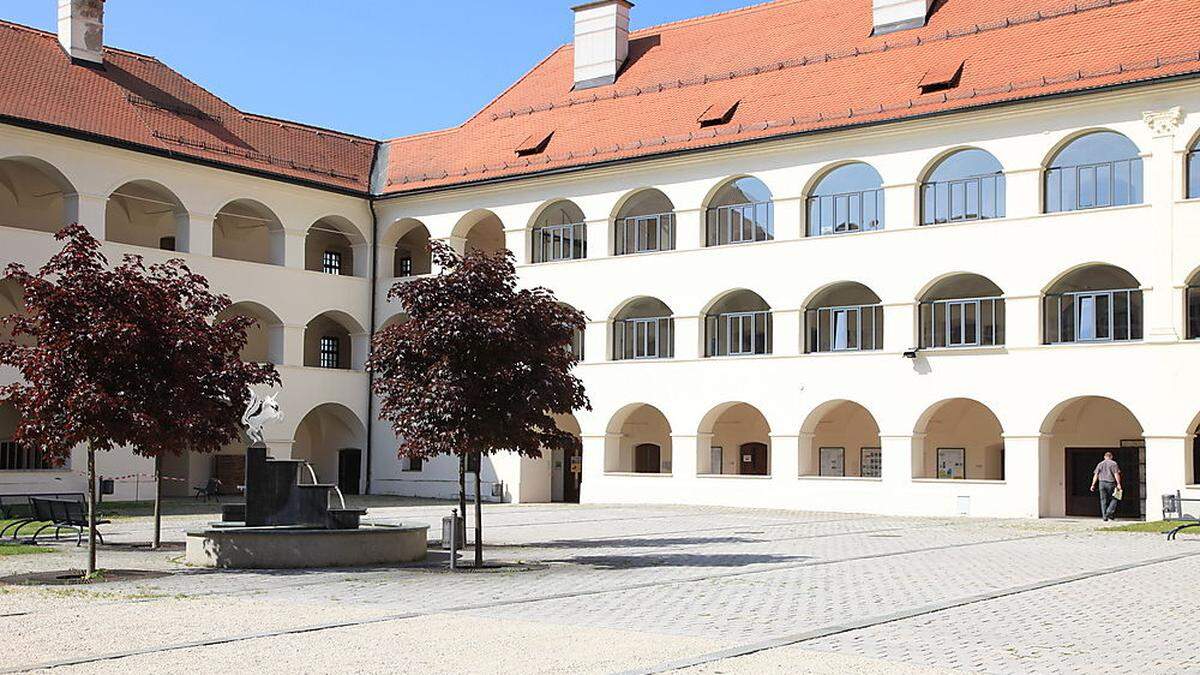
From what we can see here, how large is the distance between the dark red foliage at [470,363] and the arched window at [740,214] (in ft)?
57.7

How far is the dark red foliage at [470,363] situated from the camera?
19.3m

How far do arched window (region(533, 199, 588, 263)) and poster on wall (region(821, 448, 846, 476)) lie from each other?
28.1 feet

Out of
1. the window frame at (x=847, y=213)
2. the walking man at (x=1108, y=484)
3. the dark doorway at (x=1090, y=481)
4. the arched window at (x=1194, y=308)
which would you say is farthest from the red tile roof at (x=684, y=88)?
the dark doorway at (x=1090, y=481)

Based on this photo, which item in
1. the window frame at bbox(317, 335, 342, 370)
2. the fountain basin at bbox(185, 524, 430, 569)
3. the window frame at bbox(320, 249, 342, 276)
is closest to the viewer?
the fountain basin at bbox(185, 524, 430, 569)

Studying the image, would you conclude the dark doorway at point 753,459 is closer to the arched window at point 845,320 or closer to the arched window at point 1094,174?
the arched window at point 845,320

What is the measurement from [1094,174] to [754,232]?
28.6ft

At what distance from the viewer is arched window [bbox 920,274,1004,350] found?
3344 cm

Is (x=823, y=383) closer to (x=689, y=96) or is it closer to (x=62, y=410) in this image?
(x=689, y=96)

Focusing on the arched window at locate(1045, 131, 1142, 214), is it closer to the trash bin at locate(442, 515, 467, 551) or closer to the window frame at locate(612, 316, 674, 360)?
the window frame at locate(612, 316, 674, 360)

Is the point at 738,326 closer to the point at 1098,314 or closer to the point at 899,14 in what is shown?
the point at 899,14

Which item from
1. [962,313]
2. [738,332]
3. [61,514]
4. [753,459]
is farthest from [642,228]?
[61,514]

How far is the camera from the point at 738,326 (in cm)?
3744

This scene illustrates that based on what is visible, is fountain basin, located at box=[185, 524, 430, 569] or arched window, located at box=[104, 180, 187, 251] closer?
fountain basin, located at box=[185, 524, 430, 569]

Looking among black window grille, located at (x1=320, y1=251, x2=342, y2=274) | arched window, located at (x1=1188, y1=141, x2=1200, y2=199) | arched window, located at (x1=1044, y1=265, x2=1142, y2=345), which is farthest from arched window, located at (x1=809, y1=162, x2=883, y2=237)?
black window grille, located at (x1=320, y1=251, x2=342, y2=274)
